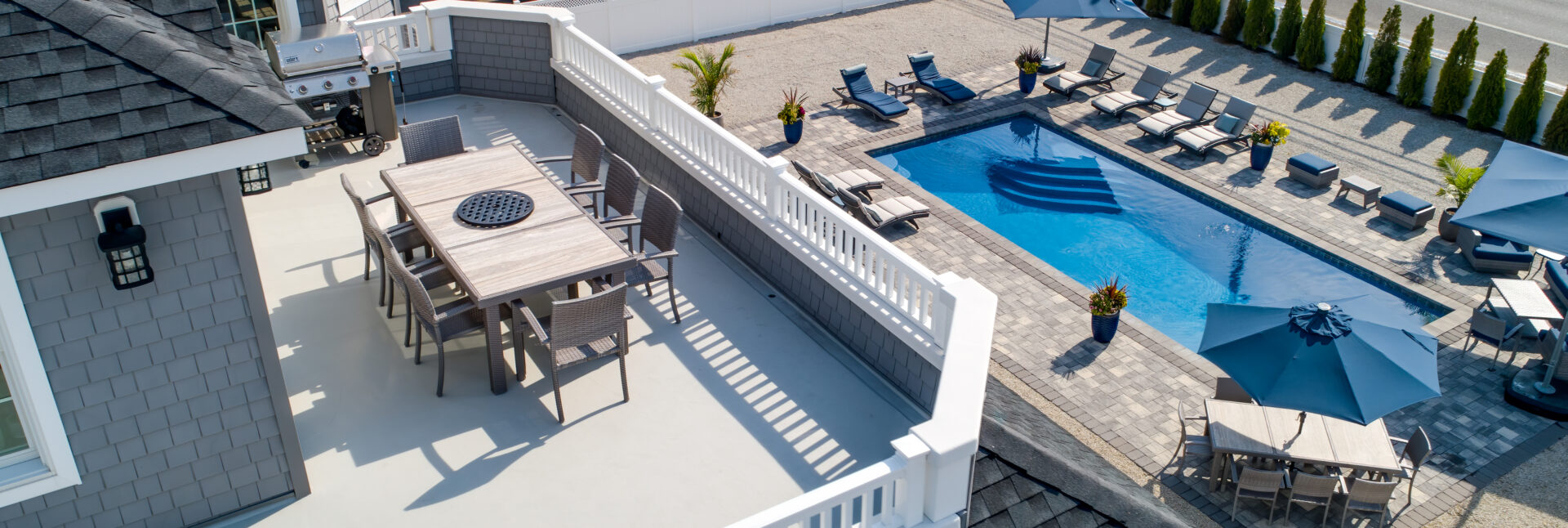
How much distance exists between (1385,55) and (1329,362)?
11.5 meters

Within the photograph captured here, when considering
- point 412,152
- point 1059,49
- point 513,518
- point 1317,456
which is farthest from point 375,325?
point 1059,49

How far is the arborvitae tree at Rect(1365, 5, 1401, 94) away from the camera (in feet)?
60.5

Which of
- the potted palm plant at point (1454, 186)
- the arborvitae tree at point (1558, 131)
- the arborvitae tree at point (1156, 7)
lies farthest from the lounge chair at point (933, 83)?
the arborvitae tree at point (1558, 131)

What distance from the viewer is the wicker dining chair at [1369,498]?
962 cm

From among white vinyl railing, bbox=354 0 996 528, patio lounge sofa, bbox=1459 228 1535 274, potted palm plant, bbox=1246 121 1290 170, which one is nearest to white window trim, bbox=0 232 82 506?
white vinyl railing, bbox=354 0 996 528

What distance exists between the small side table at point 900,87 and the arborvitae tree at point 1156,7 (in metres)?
6.86

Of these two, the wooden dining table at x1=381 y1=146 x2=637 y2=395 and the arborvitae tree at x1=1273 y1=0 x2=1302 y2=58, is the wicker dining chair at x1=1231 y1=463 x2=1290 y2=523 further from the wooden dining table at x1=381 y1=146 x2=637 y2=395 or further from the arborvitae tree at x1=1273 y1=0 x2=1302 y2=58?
the arborvitae tree at x1=1273 y1=0 x2=1302 y2=58

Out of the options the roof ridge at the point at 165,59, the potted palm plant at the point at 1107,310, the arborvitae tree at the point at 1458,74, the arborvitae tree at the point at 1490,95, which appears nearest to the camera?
the roof ridge at the point at 165,59

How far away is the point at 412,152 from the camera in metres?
11.0

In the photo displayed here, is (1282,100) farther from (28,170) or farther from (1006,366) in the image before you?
(28,170)

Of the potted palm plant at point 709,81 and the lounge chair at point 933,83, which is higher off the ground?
the potted palm plant at point 709,81

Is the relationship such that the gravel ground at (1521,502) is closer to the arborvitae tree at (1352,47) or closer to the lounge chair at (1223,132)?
the lounge chair at (1223,132)

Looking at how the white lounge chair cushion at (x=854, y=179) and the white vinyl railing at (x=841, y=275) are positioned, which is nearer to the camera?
the white vinyl railing at (x=841, y=275)

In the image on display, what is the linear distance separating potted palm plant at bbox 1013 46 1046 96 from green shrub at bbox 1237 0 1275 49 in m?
4.53
